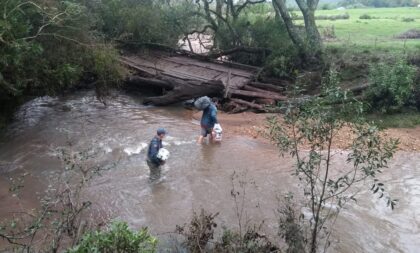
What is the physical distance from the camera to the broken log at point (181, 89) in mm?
17719

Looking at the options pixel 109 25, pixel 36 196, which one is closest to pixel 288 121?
pixel 36 196

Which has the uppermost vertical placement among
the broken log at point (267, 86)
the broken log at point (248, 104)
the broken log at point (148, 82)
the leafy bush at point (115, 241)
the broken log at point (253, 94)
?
the leafy bush at point (115, 241)

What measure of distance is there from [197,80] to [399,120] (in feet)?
26.2

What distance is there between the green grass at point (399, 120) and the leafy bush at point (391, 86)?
0.25 metres

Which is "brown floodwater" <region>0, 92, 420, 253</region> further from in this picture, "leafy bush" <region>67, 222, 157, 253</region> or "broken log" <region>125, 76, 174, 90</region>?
"leafy bush" <region>67, 222, 157, 253</region>

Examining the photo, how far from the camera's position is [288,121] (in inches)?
282

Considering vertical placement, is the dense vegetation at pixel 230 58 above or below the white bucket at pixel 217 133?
above

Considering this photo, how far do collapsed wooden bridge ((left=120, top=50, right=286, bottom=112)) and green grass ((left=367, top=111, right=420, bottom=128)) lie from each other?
3671 millimetres

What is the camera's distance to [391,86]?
1555cm

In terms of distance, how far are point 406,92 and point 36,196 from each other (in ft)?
40.1

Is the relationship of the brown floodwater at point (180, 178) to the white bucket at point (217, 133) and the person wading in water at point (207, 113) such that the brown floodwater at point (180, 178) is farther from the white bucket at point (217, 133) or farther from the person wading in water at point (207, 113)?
the person wading in water at point (207, 113)

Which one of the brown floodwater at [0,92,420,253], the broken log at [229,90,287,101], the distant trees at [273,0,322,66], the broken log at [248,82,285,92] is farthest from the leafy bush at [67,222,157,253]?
the distant trees at [273,0,322,66]

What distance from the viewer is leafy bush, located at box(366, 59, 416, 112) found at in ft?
51.1

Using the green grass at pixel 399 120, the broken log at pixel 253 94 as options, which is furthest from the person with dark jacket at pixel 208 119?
the green grass at pixel 399 120
